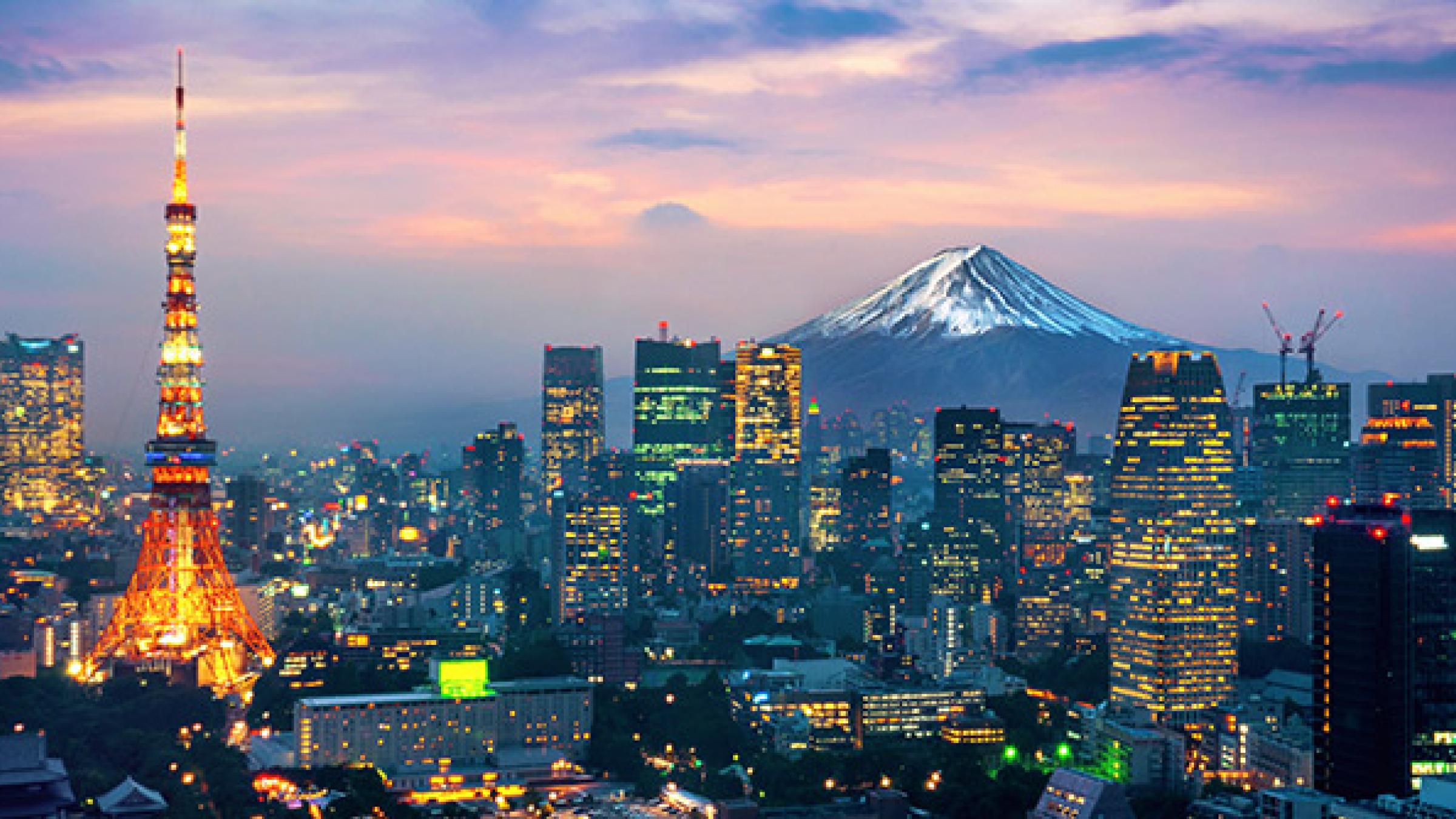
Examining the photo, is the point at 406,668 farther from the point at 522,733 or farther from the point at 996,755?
the point at 996,755

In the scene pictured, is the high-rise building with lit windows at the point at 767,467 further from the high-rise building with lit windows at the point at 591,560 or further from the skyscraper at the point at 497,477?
the skyscraper at the point at 497,477

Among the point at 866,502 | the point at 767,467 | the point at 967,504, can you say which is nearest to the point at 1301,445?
the point at 967,504

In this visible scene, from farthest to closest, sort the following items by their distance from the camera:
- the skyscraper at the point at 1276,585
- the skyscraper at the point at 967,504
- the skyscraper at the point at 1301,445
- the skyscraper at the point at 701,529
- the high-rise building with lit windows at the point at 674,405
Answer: the high-rise building with lit windows at the point at 674,405 < the skyscraper at the point at 701,529 < the skyscraper at the point at 1301,445 < the skyscraper at the point at 967,504 < the skyscraper at the point at 1276,585

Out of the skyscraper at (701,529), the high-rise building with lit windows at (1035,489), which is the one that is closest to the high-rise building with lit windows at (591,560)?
→ the skyscraper at (701,529)

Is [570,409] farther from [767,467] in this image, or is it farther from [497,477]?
[767,467]

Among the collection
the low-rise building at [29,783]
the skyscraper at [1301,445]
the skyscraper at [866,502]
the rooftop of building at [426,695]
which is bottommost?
the rooftop of building at [426,695]

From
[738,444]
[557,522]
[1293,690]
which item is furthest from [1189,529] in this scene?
[738,444]
